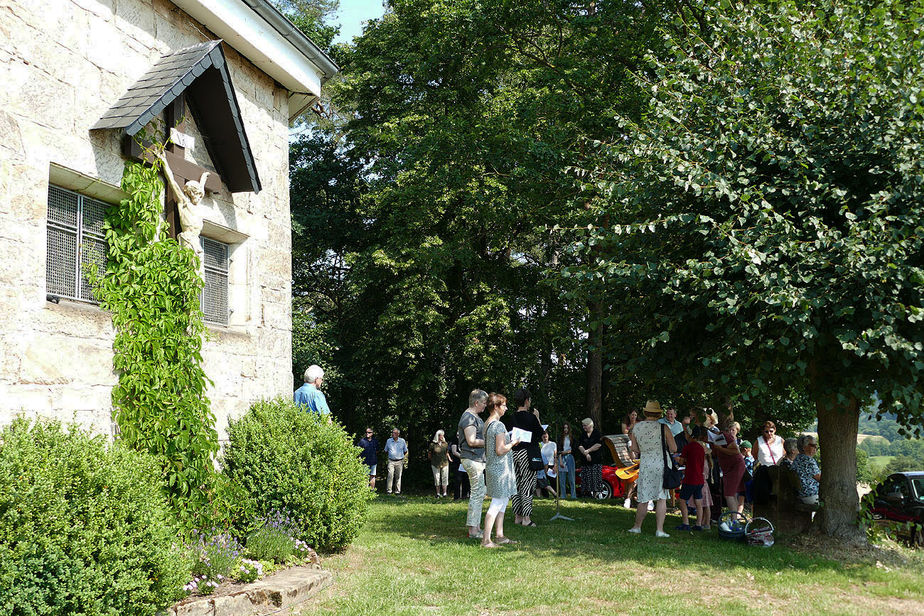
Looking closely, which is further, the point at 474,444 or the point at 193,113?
the point at 474,444

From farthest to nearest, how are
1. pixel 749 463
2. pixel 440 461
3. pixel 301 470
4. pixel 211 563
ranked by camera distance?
pixel 440 461, pixel 749 463, pixel 301 470, pixel 211 563

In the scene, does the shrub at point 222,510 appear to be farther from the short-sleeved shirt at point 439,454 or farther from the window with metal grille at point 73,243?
the short-sleeved shirt at point 439,454

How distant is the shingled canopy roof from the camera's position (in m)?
6.50

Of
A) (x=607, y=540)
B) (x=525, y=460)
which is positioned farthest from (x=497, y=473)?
(x=525, y=460)

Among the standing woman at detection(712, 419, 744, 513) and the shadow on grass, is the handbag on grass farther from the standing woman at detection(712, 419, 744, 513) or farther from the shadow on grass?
the standing woman at detection(712, 419, 744, 513)

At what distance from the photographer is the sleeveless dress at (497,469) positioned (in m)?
8.84

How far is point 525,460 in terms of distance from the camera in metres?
10.7

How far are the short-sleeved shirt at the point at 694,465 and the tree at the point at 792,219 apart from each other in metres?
1.09

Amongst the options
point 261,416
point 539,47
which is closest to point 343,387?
point 539,47

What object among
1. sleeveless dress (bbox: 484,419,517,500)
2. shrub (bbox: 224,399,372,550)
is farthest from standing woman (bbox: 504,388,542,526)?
shrub (bbox: 224,399,372,550)

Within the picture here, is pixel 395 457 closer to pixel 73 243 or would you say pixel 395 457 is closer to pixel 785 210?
pixel 785 210

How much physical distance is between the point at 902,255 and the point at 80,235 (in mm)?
7695

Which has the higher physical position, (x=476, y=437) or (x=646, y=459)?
(x=476, y=437)

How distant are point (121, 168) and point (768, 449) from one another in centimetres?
969
